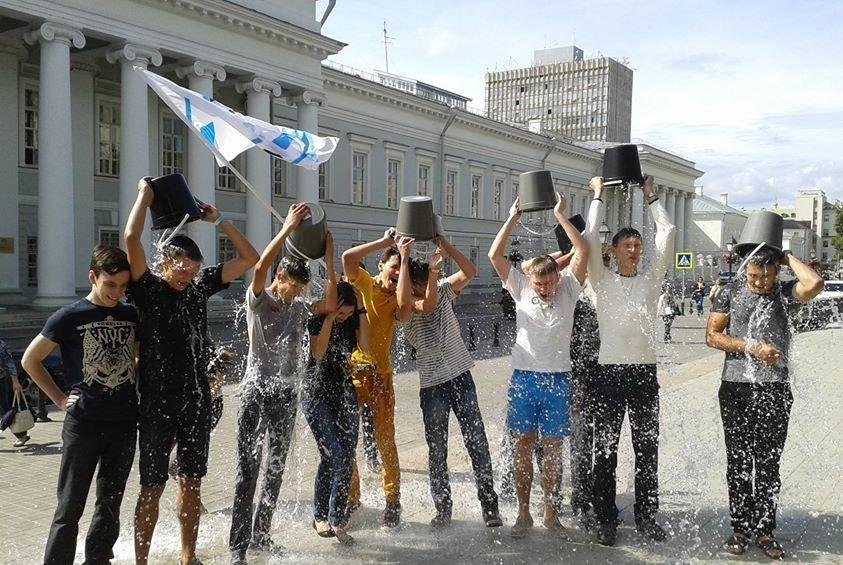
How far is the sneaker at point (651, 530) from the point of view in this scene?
15.1ft

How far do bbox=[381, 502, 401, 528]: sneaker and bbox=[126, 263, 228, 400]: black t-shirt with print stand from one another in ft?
5.30

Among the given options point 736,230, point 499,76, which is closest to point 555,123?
point 499,76

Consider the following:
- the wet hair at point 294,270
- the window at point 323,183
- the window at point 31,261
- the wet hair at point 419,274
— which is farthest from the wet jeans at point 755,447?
the window at point 323,183

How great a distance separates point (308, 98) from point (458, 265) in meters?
23.9

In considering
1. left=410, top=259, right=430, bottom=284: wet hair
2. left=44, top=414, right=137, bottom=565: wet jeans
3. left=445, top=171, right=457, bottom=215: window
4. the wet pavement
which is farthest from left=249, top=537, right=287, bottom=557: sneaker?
left=445, top=171, right=457, bottom=215: window

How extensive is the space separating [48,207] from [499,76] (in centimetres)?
10579

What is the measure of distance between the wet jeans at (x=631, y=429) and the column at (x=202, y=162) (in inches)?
793

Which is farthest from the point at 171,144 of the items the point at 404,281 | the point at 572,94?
the point at 572,94

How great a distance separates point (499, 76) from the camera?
389ft

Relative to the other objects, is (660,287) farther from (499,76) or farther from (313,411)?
(499,76)

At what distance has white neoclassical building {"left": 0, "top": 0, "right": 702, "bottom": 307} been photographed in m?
19.8

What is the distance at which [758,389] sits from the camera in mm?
4434

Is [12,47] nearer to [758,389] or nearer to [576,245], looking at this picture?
[576,245]

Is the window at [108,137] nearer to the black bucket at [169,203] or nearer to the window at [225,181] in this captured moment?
the window at [225,181]
